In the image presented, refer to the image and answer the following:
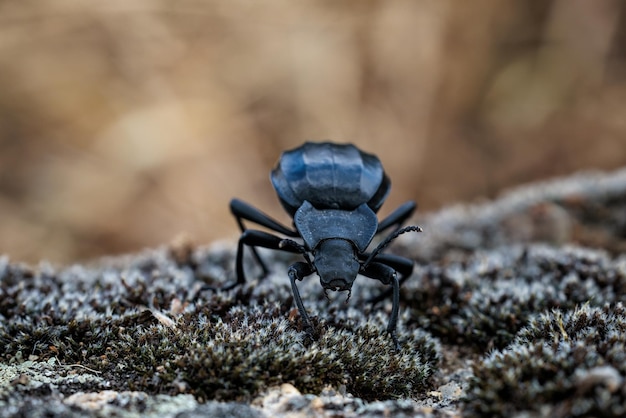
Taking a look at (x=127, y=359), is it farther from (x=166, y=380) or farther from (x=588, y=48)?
(x=588, y=48)

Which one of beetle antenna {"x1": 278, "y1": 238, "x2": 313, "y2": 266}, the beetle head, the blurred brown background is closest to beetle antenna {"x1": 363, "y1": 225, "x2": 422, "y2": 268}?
the beetle head

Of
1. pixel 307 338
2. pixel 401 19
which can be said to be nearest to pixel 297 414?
pixel 307 338

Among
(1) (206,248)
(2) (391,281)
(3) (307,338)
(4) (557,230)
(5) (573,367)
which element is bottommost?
(5) (573,367)

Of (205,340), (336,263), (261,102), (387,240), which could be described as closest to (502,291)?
(387,240)

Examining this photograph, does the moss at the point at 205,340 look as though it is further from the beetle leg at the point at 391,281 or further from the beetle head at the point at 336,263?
the beetle head at the point at 336,263

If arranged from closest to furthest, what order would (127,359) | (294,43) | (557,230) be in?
1. (127,359)
2. (557,230)
3. (294,43)

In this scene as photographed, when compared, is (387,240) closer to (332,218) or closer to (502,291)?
(332,218)

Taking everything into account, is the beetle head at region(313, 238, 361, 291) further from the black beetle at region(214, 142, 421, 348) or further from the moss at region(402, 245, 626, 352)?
the moss at region(402, 245, 626, 352)

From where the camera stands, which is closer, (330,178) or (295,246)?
(295,246)

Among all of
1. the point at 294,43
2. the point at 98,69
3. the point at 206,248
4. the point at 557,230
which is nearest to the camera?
the point at 206,248
